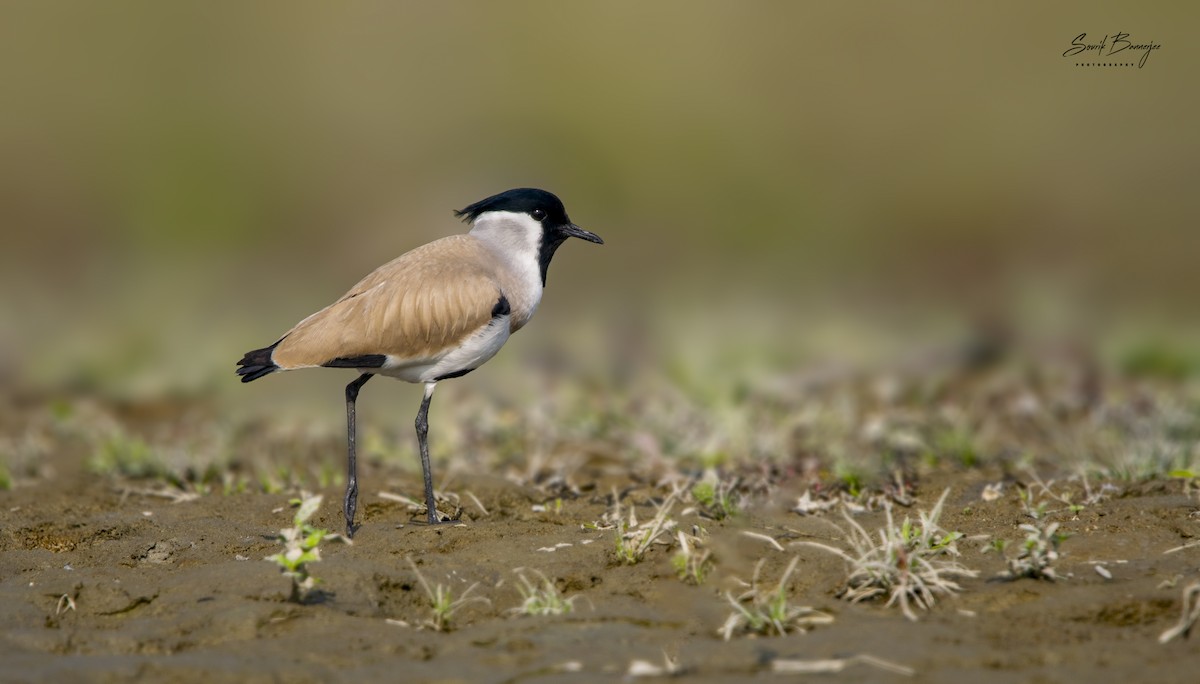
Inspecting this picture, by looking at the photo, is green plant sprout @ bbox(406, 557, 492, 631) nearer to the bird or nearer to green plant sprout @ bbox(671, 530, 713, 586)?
green plant sprout @ bbox(671, 530, 713, 586)

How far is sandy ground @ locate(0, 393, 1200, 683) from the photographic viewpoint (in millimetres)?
3594

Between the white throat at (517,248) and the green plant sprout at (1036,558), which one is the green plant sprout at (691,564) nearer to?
the green plant sprout at (1036,558)

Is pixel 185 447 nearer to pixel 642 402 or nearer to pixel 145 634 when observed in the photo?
pixel 642 402

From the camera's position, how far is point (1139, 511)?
16.6ft

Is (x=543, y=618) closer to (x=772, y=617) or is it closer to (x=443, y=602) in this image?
(x=443, y=602)

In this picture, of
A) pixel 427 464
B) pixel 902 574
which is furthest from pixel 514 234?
pixel 902 574

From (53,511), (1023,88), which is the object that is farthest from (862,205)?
(53,511)

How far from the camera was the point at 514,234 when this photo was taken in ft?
20.9

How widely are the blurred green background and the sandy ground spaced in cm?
390

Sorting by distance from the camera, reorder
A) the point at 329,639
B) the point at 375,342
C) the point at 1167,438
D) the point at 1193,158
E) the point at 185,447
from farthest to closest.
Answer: the point at 1193,158 → the point at 185,447 → the point at 1167,438 → the point at 375,342 → the point at 329,639

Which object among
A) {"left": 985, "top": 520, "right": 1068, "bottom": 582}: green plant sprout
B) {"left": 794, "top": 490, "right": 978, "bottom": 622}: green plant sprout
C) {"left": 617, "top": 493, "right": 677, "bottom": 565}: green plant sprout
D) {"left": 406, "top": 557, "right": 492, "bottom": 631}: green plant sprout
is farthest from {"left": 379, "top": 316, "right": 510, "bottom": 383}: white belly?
{"left": 985, "top": 520, "right": 1068, "bottom": 582}: green plant sprout

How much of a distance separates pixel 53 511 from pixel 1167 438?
559 centimetres
